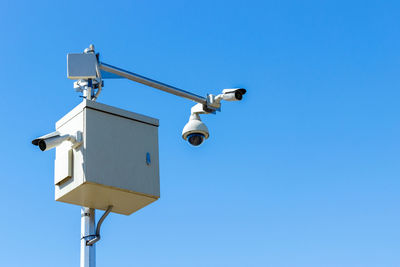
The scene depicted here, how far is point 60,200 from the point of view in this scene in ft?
24.3

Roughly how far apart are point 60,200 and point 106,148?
0.70 m

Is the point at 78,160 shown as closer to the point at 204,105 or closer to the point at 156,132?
the point at 156,132

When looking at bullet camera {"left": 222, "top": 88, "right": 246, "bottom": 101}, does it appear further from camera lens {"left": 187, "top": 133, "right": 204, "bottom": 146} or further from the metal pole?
the metal pole

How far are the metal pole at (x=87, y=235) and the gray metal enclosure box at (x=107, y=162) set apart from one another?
0.09 m

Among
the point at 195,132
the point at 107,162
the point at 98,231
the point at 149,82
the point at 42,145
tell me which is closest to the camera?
the point at 42,145

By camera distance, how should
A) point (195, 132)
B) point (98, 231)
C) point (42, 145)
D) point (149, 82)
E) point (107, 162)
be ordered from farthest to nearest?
1. point (195, 132)
2. point (149, 82)
3. point (107, 162)
4. point (98, 231)
5. point (42, 145)

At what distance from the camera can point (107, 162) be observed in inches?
286

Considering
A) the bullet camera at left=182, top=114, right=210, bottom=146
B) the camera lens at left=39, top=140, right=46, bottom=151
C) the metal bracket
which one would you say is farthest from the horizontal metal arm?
the metal bracket

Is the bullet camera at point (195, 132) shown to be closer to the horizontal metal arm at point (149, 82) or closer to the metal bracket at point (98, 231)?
the horizontal metal arm at point (149, 82)

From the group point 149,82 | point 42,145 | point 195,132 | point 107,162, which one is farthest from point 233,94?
point 42,145

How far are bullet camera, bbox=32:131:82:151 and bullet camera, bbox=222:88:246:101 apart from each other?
1.77m

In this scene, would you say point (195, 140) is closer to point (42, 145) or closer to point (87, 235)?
point (87, 235)

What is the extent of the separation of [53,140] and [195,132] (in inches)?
64.5

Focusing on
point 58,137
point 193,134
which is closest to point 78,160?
point 58,137
